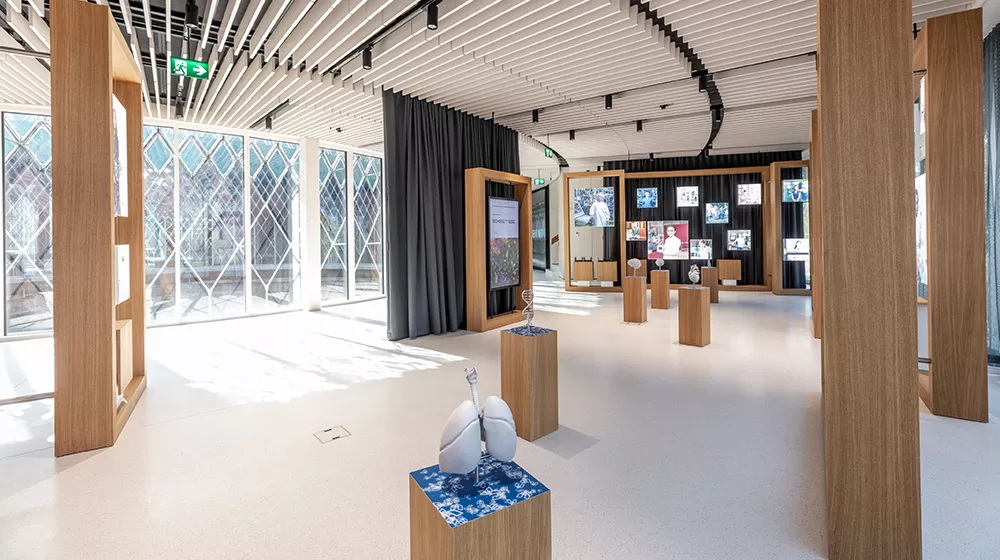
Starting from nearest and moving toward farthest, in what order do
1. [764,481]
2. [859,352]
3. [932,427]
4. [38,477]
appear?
[859,352] → [764,481] → [38,477] → [932,427]

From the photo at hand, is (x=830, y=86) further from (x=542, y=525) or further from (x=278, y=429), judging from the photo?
(x=278, y=429)

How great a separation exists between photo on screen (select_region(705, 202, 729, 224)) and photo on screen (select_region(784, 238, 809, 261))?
5.62 ft

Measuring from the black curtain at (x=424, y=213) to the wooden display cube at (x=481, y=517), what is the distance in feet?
17.2

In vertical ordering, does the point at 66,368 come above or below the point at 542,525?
above

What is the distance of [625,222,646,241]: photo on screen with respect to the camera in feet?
44.9

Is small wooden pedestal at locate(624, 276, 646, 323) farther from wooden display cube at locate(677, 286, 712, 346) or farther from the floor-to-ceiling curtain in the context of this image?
the floor-to-ceiling curtain

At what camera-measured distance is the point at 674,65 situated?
5.92m

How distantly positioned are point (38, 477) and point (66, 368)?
0.67 m

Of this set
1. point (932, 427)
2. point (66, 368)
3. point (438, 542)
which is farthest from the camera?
point (932, 427)

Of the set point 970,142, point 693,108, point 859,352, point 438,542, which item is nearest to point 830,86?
point 859,352

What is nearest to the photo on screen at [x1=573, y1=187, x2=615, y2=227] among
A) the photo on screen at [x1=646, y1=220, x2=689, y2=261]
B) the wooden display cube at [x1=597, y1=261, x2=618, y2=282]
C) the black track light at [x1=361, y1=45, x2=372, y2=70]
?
the wooden display cube at [x1=597, y1=261, x2=618, y2=282]

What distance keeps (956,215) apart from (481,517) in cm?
412

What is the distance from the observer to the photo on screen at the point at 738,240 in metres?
13.1

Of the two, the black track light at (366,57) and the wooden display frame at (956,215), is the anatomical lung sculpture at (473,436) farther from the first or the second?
the black track light at (366,57)
